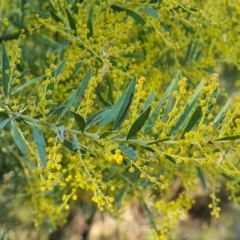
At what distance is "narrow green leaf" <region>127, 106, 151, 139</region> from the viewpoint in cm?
78

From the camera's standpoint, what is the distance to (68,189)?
159cm

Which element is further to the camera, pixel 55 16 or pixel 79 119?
pixel 55 16

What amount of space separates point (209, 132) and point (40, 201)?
887 millimetres

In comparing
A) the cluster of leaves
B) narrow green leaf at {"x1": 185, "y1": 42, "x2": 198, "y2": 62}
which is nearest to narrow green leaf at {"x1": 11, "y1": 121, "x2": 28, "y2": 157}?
the cluster of leaves

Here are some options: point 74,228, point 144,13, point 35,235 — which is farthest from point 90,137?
point 74,228

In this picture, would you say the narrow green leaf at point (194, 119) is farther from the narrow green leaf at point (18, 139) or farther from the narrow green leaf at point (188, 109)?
the narrow green leaf at point (18, 139)

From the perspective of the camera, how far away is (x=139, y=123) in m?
0.79

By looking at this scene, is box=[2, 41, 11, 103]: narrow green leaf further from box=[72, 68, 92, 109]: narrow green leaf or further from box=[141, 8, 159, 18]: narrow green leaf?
box=[141, 8, 159, 18]: narrow green leaf

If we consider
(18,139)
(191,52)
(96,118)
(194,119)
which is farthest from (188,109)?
(191,52)

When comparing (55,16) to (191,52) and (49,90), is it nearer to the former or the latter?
(49,90)

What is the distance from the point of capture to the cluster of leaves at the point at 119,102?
31.7 inches

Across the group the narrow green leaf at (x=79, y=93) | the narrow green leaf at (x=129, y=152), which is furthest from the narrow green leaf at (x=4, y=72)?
the narrow green leaf at (x=129, y=152)

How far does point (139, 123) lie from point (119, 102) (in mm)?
71

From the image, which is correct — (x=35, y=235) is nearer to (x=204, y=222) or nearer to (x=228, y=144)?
(x=228, y=144)
